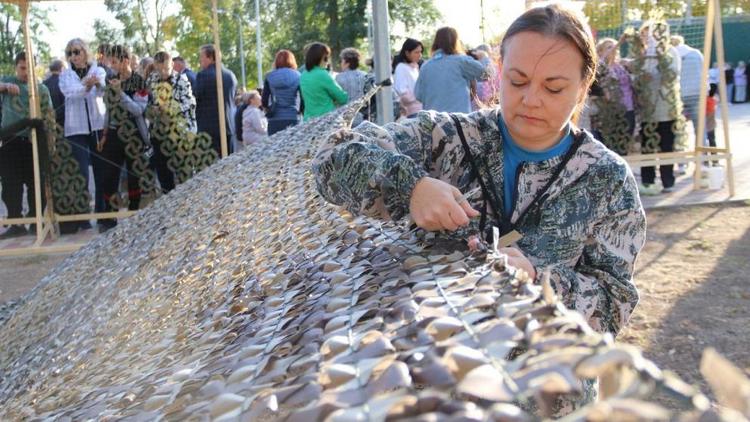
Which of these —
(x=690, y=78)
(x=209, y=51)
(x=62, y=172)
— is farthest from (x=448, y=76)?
(x=62, y=172)

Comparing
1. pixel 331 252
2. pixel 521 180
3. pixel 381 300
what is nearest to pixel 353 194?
pixel 331 252

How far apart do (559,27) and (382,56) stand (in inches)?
168

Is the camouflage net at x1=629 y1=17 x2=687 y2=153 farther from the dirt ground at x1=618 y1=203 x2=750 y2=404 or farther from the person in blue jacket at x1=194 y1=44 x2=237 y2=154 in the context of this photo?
the person in blue jacket at x1=194 y1=44 x2=237 y2=154

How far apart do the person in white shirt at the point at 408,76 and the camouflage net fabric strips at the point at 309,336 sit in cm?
566

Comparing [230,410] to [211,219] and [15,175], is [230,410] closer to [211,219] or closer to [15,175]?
[211,219]

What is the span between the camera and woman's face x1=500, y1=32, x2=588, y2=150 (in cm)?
152

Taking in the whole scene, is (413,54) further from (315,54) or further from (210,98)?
(210,98)

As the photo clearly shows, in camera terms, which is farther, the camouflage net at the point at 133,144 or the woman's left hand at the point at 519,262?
the camouflage net at the point at 133,144

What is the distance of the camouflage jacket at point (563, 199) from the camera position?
1.54 meters

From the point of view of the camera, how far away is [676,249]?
6500mm

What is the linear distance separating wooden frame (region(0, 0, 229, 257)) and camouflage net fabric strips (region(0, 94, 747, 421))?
5.62 meters

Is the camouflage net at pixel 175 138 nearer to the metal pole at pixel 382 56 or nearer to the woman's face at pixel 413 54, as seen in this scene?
the woman's face at pixel 413 54

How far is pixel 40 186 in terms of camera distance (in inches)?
326

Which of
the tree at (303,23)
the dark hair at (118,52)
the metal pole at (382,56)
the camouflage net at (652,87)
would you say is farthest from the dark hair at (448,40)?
the tree at (303,23)
